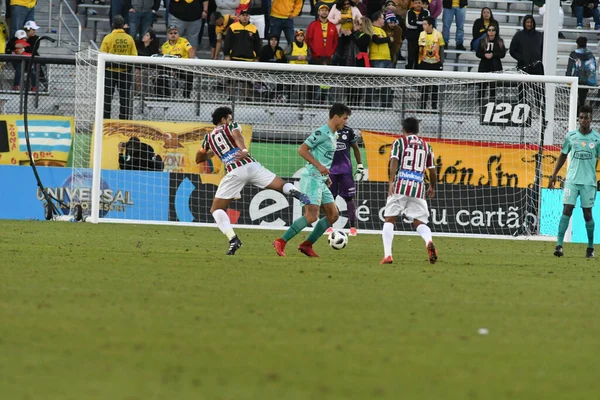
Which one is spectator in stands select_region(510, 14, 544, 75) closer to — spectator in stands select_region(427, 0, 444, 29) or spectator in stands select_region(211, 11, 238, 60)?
spectator in stands select_region(427, 0, 444, 29)

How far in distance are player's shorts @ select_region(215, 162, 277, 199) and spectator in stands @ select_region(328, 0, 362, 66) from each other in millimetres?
11031

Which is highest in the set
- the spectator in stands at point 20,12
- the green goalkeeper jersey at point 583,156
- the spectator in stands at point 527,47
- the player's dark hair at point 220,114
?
the spectator in stands at point 20,12

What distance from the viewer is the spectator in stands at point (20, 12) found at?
25375 millimetres

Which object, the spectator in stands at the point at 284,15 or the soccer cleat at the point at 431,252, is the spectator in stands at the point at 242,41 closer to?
the spectator in stands at the point at 284,15

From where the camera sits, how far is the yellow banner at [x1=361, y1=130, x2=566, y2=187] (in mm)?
22047

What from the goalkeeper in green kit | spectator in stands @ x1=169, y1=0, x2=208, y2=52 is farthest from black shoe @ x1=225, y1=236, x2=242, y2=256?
spectator in stands @ x1=169, y1=0, x2=208, y2=52

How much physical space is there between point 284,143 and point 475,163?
12.3ft

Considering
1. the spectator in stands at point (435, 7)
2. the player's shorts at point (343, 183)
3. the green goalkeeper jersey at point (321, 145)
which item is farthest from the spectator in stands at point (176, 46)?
the green goalkeeper jersey at point (321, 145)

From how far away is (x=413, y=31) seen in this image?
2539 cm

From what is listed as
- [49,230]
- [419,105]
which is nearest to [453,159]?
[419,105]

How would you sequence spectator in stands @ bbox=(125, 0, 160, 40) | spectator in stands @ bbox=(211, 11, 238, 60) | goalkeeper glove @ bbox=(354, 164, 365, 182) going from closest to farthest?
goalkeeper glove @ bbox=(354, 164, 365, 182), spectator in stands @ bbox=(211, 11, 238, 60), spectator in stands @ bbox=(125, 0, 160, 40)

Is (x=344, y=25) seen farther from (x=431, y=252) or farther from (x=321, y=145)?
(x=431, y=252)

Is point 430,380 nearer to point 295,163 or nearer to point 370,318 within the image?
point 370,318

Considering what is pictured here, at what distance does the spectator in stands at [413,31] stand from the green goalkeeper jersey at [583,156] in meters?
9.74
